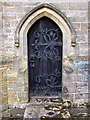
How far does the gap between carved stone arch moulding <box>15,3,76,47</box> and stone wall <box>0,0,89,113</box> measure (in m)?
0.10

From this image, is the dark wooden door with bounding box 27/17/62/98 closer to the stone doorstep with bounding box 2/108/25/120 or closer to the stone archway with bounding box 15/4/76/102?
the stone archway with bounding box 15/4/76/102

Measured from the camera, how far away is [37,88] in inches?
256

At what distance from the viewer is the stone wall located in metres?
5.95

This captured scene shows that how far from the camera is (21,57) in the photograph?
614 centimetres

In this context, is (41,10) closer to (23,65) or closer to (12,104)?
(23,65)

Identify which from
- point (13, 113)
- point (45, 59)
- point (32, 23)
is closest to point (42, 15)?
point (32, 23)

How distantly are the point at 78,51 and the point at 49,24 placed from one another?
1.02 metres

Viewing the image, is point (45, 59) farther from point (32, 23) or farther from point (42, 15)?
point (42, 15)

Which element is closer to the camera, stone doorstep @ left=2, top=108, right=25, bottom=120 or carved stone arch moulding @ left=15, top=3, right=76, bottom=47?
stone doorstep @ left=2, top=108, right=25, bottom=120

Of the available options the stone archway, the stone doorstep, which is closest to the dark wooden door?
the stone archway

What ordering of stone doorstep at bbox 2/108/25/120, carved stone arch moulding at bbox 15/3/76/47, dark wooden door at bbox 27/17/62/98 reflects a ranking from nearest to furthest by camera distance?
stone doorstep at bbox 2/108/25/120 < carved stone arch moulding at bbox 15/3/76/47 < dark wooden door at bbox 27/17/62/98

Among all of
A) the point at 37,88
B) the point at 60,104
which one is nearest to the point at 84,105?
the point at 60,104

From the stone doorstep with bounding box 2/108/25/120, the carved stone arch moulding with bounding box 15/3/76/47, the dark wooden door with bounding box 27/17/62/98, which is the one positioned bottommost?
the stone doorstep with bounding box 2/108/25/120

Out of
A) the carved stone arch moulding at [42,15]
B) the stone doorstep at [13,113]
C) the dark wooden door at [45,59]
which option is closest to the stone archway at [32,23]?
the carved stone arch moulding at [42,15]
